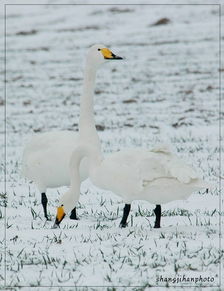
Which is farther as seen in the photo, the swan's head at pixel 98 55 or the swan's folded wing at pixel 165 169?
the swan's head at pixel 98 55

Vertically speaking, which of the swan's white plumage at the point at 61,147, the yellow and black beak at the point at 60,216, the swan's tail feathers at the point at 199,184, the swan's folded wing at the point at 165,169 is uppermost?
the swan's white plumage at the point at 61,147

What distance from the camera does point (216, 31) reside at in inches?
1534

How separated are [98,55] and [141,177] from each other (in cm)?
226

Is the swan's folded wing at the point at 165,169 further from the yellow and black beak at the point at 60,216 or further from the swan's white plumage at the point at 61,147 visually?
the swan's white plumage at the point at 61,147

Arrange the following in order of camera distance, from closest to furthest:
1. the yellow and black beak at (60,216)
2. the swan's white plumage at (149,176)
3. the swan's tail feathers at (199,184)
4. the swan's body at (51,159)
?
the swan's tail feathers at (199,184), the swan's white plumage at (149,176), the yellow and black beak at (60,216), the swan's body at (51,159)

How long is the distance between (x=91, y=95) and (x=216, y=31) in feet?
105

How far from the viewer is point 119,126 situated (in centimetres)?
1720

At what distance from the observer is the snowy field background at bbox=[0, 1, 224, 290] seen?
5340 mm

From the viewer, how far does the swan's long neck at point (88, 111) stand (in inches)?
305

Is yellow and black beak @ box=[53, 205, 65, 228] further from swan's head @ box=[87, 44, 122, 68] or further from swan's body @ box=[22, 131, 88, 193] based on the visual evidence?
swan's head @ box=[87, 44, 122, 68]

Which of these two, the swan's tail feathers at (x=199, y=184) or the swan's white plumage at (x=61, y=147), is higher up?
the swan's white plumage at (x=61, y=147)

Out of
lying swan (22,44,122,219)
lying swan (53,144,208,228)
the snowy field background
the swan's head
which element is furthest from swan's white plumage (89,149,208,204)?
the swan's head

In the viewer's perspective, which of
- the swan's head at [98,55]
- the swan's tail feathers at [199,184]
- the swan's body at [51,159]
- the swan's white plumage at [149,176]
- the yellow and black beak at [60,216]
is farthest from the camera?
the swan's head at [98,55]

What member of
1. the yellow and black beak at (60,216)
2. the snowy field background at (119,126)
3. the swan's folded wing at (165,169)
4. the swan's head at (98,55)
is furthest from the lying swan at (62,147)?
the swan's folded wing at (165,169)
